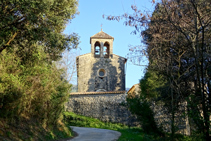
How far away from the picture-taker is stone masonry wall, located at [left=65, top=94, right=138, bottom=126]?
2431 centimetres

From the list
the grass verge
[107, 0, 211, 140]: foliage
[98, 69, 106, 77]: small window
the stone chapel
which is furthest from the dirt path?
[98, 69, 106, 77]: small window

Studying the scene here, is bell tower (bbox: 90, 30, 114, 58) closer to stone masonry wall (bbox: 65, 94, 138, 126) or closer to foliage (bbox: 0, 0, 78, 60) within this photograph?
stone masonry wall (bbox: 65, 94, 138, 126)

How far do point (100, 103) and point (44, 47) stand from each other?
15288 millimetres

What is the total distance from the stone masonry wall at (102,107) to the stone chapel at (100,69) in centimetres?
806

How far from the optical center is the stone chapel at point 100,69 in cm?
3416

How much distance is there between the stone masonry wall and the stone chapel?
8060 millimetres

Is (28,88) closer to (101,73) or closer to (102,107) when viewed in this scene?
(102,107)

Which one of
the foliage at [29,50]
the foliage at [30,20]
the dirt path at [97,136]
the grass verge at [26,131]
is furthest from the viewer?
the dirt path at [97,136]

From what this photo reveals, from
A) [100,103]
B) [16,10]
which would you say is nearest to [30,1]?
[16,10]

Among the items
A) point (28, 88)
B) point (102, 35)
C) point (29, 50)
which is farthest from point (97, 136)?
point (102, 35)

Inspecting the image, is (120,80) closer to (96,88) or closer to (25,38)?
(96,88)

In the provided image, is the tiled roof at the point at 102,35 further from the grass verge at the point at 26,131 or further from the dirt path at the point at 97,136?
the grass verge at the point at 26,131

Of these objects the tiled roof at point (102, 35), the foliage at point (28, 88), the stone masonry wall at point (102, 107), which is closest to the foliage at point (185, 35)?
the foliage at point (28, 88)

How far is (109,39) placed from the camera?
35.7 m
